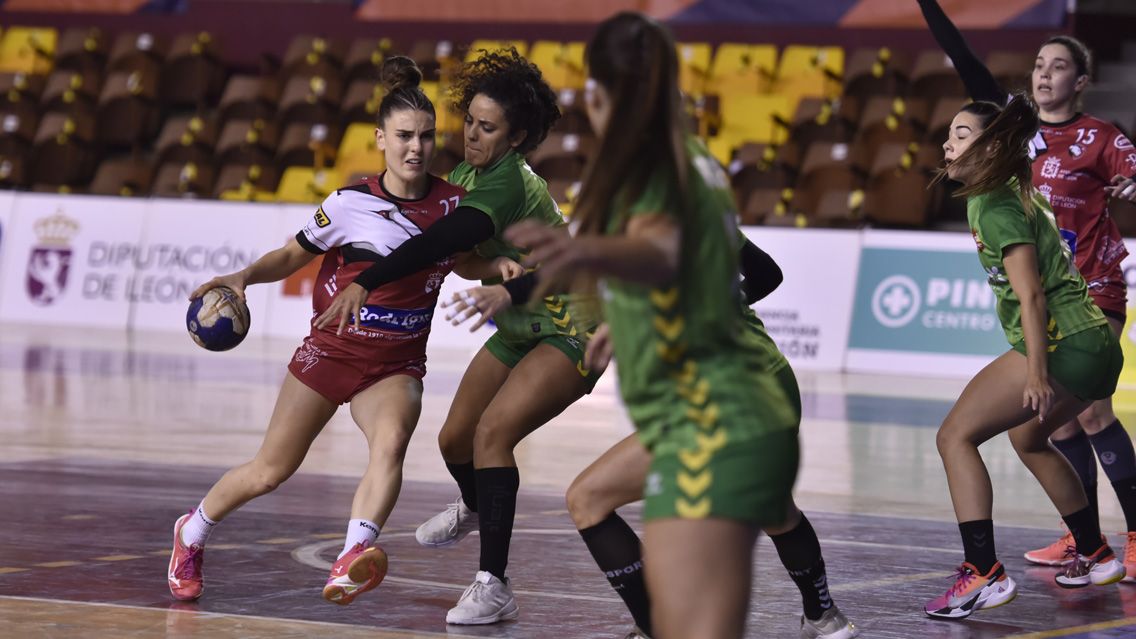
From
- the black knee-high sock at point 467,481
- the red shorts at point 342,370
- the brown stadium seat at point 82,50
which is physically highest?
the brown stadium seat at point 82,50

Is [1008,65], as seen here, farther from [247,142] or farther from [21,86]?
[21,86]

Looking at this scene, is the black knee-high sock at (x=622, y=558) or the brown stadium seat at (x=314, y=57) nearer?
the black knee-high sock at (x=622, y=558)

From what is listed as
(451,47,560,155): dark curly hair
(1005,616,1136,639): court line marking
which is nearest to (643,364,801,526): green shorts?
(1005,616,1136,639): court line marking

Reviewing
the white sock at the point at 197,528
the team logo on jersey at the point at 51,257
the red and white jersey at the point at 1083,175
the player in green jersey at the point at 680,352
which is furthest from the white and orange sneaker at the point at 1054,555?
the team logo on jersey at the point at 51,257

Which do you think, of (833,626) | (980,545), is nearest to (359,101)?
(980,545)

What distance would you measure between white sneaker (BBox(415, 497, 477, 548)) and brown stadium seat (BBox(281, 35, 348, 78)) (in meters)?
16.4

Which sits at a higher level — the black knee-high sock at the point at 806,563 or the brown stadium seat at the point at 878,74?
the brown stadium seat at the point at 878,74

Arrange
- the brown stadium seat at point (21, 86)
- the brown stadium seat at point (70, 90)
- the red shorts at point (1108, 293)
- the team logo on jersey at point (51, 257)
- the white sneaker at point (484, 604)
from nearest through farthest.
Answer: the white sneaker at point (484, 604) → the red shorts at point (1108, 293) → the team logo on jersey at point (51, 257) → the brown stadium seat at point (70, 90) → the brown stadium seat at point (21, 86)

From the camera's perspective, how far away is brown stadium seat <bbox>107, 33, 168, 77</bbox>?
23547 millimetres

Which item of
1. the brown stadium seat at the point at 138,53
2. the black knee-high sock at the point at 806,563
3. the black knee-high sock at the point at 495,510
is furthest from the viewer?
the brown stadium seat at the point at 138,53

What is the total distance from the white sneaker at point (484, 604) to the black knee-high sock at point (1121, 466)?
297 centimetres

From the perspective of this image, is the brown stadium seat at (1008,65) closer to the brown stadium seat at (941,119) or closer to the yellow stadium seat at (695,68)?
the brown stadium seat at (941,119)

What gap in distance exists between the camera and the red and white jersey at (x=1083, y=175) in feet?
24.9

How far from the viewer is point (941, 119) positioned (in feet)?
60.8
